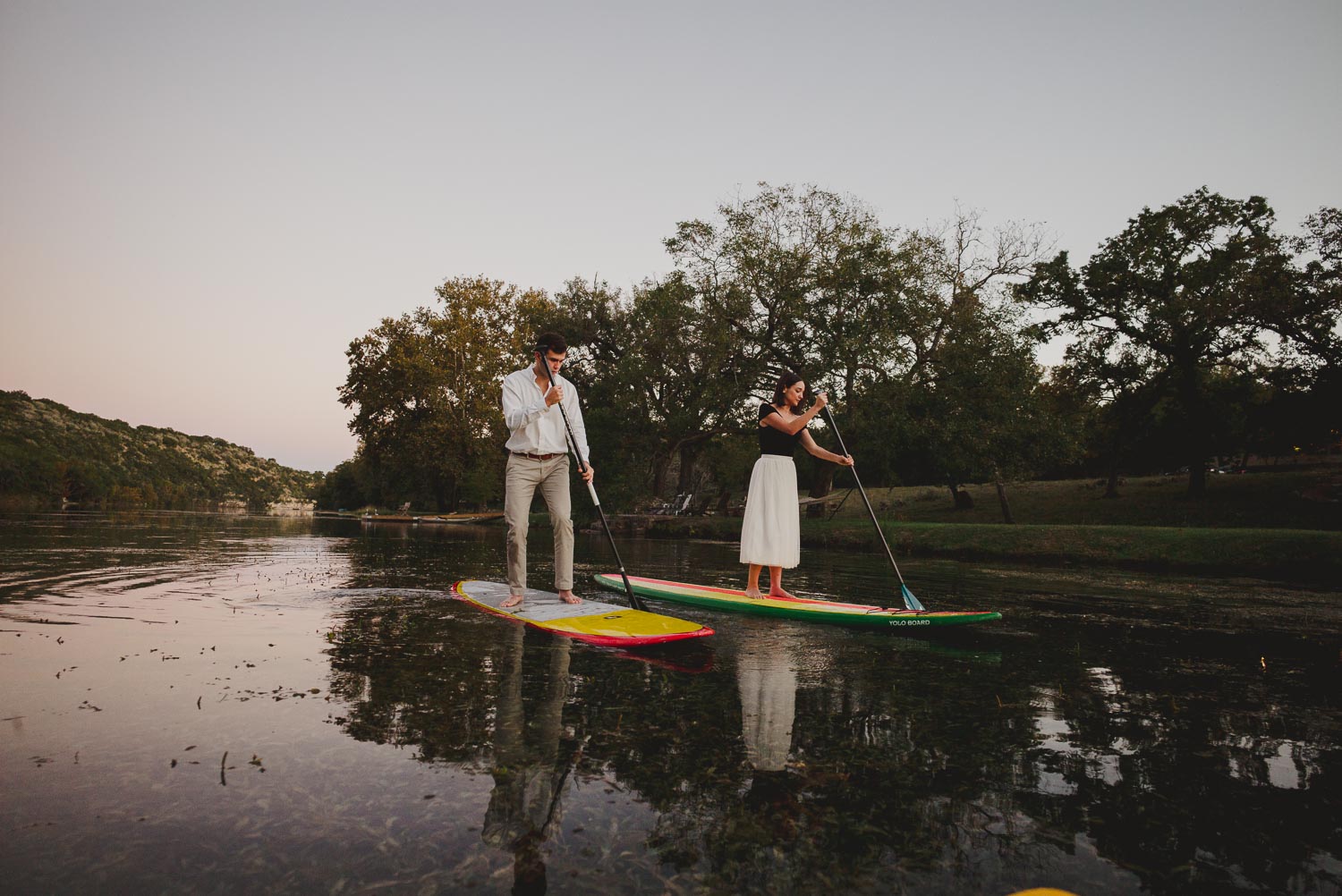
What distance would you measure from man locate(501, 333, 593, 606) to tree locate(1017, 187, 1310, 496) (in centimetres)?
2662

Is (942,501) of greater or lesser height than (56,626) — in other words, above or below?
above

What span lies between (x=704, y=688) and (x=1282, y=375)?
3084 cm

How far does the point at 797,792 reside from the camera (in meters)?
2.92

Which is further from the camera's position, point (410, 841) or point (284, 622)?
point (284, 622)

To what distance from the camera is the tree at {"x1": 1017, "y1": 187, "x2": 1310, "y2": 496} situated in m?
27.7

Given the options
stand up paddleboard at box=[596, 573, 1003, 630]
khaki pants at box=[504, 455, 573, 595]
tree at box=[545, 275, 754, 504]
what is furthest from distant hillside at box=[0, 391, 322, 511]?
stand up paddleboard at box=[596, 573, 1003, 630]

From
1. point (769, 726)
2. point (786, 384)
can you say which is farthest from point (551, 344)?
point (769, 726)

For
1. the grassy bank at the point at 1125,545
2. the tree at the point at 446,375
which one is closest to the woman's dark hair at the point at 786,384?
the grassy bank at the point at 1125,545

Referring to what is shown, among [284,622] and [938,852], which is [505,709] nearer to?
[938,852]

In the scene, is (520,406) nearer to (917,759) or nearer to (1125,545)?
(917,759)

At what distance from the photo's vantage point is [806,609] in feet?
25.2

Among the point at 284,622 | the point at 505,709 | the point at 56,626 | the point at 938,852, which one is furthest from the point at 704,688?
the point at 56,626

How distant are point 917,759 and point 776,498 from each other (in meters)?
5.24

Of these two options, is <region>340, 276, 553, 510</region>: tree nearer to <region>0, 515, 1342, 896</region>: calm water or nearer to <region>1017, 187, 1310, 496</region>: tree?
<region>1017, 187, 1310, 496</region>: tree
